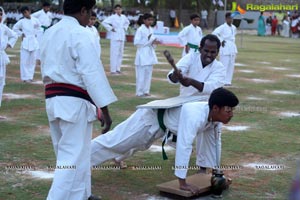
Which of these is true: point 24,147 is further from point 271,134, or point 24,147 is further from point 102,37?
point 102,37

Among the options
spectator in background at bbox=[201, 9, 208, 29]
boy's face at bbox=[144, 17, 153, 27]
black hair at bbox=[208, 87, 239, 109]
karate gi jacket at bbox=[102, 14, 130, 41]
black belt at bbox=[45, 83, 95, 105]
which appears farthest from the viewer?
spectator in background at bbox=[201, 9, 208, 29]

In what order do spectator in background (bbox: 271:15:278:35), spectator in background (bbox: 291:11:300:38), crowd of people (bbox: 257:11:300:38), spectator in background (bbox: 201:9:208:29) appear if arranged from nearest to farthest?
spectator in background (bbox: 291:11:300:38), crowd of people (bbox: 257:11:300:38), spectator in background (bbox: 271:15:278:35), spectator in background (bbox: 201:9:208:29)

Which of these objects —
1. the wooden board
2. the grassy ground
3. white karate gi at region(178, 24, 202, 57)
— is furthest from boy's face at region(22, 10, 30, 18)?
the wooden board

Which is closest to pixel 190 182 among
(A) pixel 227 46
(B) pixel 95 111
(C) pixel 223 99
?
(C) pixel 223 99

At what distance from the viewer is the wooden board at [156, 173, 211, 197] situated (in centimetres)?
507

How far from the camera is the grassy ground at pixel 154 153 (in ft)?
18.0

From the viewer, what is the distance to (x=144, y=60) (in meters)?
11.9

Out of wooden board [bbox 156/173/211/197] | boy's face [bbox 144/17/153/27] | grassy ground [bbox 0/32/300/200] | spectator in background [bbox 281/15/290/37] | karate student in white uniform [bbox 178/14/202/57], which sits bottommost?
spectator in background [bbox 281/15/290/37]

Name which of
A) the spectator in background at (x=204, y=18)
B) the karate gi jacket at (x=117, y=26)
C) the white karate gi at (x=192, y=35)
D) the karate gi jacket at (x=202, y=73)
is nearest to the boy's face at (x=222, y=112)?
the karate gi jacket at (x=202, y=73)

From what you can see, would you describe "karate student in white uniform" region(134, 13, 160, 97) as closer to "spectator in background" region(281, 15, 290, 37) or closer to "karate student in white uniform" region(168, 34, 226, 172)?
"karate student in white uniform" region(168, 34, 226, 172)

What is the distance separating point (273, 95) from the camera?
12070 millimetres

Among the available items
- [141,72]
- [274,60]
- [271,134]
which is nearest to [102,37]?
[274,60]

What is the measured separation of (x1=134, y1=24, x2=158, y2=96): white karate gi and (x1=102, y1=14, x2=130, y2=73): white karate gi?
360 centimetres

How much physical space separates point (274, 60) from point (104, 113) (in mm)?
16730
